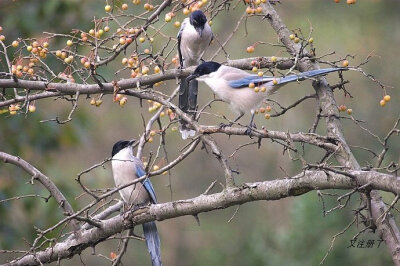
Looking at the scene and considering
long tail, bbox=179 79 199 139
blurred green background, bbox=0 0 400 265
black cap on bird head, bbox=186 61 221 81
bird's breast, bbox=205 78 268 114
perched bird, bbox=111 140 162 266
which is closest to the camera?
bird's breast, bbox=205 78 268 114

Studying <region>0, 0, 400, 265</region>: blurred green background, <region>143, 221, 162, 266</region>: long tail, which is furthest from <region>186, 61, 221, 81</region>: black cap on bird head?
<region>143, 221, 162, 266</region>: long tail

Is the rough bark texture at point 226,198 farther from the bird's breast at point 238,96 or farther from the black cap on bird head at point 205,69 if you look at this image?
the black cap on bird head at point 205,69

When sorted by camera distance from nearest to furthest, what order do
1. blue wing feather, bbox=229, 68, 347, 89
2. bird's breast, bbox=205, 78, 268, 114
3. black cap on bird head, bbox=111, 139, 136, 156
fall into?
blue wing feather, bbox=229, 68, 347, 89, bird's breast, bbox=205, 78, 268, 114, black cap on bird head, bbox=111, 139, 136, 156

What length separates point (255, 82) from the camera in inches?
193

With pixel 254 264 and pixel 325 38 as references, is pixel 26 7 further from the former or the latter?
pixel 325 38

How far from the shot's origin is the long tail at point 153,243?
507 centimetres

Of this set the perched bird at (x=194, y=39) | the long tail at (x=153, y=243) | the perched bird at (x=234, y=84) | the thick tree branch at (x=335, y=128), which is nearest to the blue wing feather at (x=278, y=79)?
the perched bird at (x=234, y=84)

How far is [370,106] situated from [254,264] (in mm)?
2843

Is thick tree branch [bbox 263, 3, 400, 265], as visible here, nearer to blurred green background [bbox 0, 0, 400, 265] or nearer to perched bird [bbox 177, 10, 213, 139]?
blurred green background [bbox 0, 0, 400, 265]

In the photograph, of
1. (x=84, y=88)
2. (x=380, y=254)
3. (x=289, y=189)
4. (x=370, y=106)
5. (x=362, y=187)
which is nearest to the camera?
(x=362, y=187)

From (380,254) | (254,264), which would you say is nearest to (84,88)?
(380,254)

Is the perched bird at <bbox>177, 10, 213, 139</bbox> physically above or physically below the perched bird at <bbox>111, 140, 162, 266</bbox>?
above

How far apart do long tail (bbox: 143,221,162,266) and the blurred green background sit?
1464 mm

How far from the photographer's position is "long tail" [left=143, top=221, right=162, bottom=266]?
199 inches
